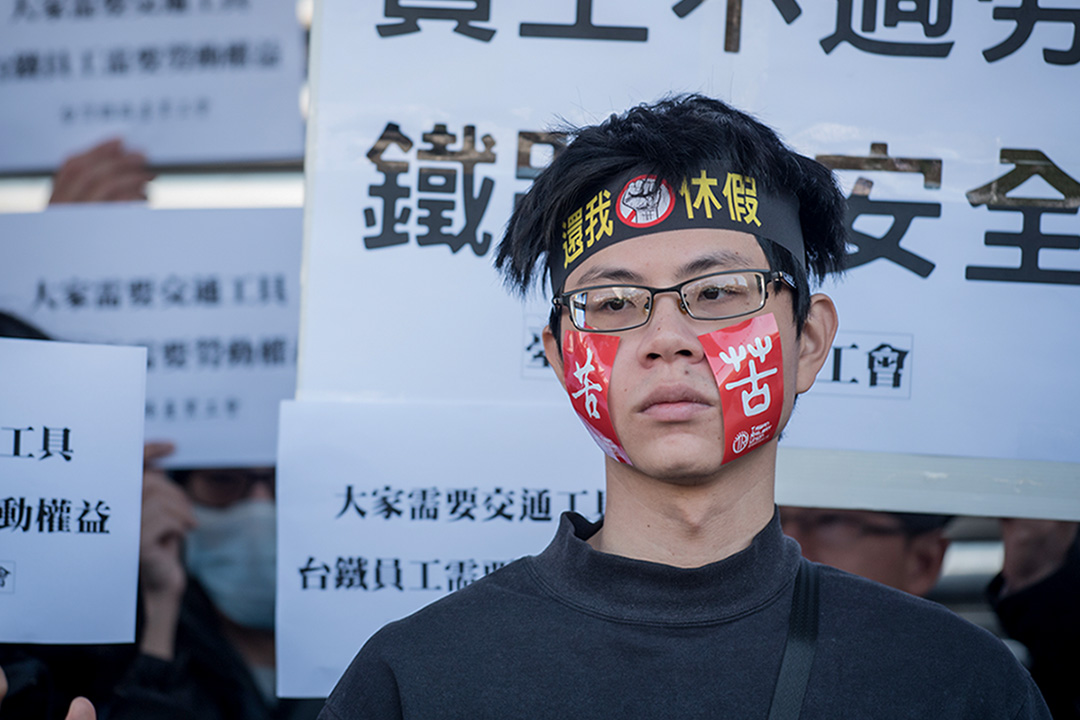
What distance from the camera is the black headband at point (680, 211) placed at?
6.19 feet

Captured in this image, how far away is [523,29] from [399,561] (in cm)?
145

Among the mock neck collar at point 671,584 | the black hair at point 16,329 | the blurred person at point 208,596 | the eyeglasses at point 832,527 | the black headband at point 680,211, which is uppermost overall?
the black headband at point 680,211

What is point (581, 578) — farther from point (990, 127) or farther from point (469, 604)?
point (990, 127)

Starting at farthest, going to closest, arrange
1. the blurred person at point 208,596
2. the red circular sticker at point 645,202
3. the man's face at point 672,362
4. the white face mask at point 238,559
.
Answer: the white face mask at point 238,559, the blurred person at point 208,596, the red circular sticker at point 645,202, the man's face at point 672,362

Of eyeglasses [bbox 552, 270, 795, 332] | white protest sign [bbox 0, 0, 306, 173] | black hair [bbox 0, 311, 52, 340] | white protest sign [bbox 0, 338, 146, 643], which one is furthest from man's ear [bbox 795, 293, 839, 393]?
black hair [bbox 0, 311, 52, 340]

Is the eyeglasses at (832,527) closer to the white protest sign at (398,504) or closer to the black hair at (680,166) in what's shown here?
the white protest sign at (398,504)

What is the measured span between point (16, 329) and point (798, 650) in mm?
2679

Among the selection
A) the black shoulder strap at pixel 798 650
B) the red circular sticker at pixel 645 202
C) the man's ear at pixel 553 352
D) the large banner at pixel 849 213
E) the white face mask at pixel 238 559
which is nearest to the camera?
the black shoulder strap at pixel 798 650

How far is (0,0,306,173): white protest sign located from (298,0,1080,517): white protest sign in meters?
0.85

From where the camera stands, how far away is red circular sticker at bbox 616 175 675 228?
189 cm

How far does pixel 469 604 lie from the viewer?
1.87 m

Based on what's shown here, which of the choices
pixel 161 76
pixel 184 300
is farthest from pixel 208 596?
pixel 161 76

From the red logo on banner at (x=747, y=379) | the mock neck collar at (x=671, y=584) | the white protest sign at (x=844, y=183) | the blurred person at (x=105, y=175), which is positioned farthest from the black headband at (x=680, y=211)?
the blurred person at (x=105, y=175)

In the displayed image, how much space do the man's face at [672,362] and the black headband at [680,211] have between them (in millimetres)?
26
